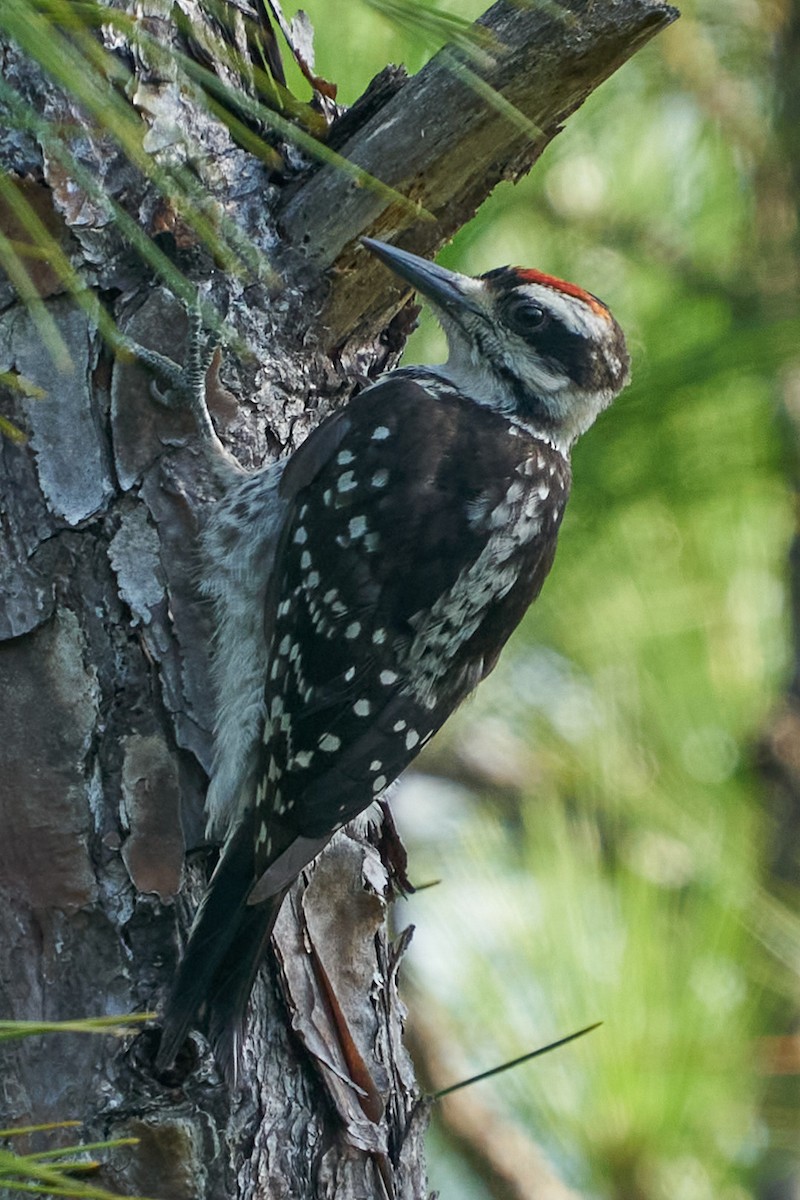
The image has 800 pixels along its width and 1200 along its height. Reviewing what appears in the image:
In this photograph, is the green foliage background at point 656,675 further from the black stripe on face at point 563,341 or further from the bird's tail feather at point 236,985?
the bird's tail feather at point 236,985

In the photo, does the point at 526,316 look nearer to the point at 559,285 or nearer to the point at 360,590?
the point at 559,285

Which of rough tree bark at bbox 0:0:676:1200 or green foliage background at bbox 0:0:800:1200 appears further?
green foliage background at bbox 0:0:800:1200

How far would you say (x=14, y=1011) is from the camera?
6.04 feet

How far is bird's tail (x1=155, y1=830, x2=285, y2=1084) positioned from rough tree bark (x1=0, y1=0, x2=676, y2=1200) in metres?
0.04

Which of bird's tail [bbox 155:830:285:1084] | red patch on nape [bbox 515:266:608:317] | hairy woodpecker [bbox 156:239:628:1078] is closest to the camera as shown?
bird's tail [bbox 155:830:285:1084]

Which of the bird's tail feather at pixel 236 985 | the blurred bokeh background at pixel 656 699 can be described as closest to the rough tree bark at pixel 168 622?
the bird's tail feather at pixel 236 985

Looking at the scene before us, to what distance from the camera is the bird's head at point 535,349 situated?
101 inches

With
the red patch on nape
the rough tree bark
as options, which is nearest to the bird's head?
the red patch on nape

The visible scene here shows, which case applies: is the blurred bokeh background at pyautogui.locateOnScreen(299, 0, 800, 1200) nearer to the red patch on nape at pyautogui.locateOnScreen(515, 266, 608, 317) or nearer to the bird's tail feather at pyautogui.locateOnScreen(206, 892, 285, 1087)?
the red patch on nape at pyautogui.locateOnScreen(515, 266, 608, 317)

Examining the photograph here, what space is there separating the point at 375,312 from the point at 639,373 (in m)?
0.62

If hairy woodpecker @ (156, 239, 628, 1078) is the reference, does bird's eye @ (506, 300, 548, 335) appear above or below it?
above

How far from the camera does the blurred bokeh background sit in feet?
8.53

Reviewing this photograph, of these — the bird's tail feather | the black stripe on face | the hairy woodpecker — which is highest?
the black stripe on face

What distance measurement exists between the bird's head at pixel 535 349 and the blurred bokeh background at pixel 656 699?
0.42 feet
